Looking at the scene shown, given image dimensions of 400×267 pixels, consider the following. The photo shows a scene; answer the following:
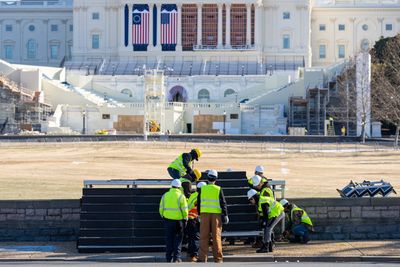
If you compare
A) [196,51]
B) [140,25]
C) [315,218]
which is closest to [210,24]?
[196,51]

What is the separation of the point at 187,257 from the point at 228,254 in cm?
119

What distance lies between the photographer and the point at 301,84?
362 feet

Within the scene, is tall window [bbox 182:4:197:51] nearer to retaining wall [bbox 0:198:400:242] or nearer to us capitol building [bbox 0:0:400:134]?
us capitol building [bbox 0:0:400:134]

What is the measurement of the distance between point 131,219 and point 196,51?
106 metres

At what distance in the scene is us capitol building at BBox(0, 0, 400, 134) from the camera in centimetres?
10538

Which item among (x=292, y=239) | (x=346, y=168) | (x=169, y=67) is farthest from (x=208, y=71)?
(x=292, y=239)

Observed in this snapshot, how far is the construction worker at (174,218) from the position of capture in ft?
86.8

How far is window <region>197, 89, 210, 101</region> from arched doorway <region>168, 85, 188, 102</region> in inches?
60.3

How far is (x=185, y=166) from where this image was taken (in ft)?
94.2

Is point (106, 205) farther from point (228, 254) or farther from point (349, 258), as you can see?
point (349, 258)

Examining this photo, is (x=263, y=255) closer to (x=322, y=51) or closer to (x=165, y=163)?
(x=165, y=163)

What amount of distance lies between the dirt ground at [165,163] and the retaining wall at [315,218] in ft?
10.7

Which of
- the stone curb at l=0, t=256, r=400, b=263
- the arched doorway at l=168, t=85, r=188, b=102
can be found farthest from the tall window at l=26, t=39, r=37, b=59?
the stone curb at l=0, t=256, r=400, b=263

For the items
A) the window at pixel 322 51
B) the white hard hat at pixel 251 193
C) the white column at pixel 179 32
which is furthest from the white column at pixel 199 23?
the white hard hat at pixel 251 193
